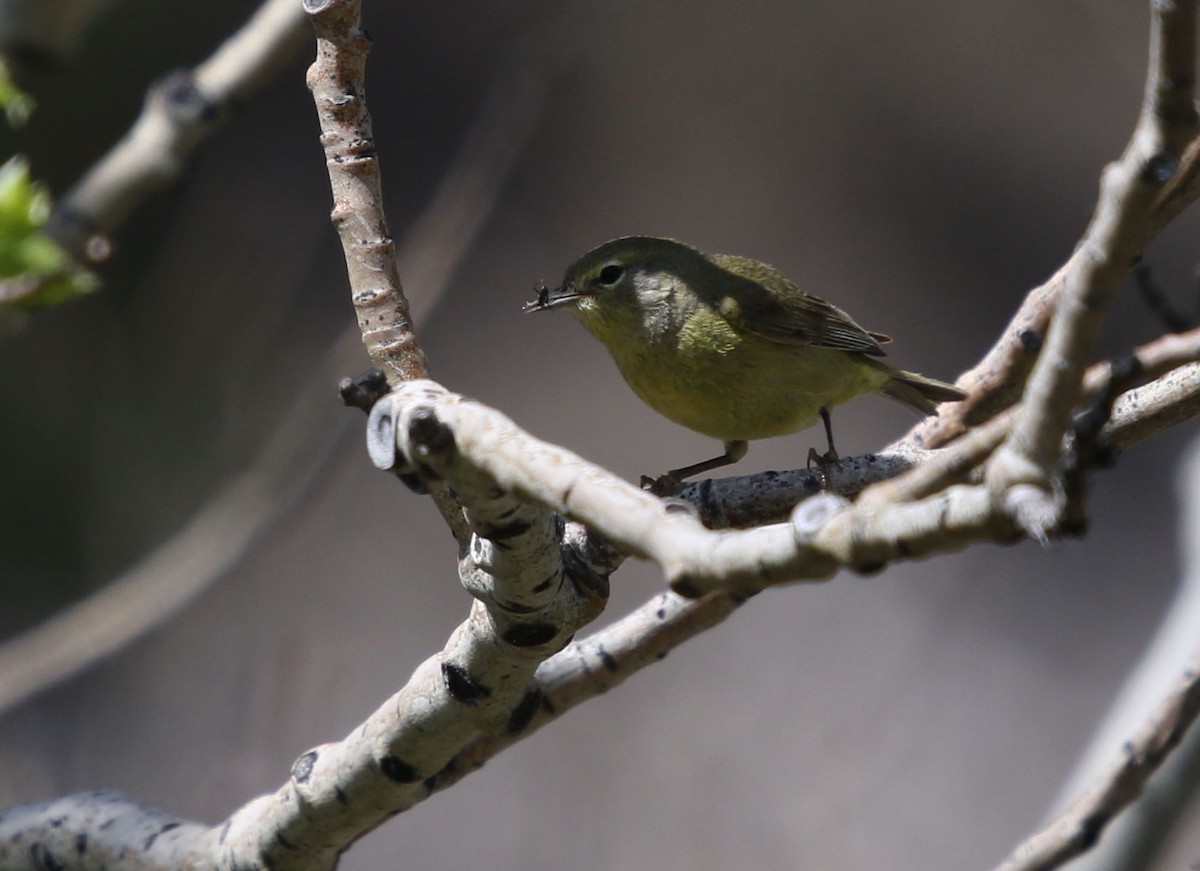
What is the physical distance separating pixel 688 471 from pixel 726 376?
0.92 ft

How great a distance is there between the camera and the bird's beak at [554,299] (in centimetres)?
364

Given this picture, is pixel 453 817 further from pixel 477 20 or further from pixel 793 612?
pixel 477 20

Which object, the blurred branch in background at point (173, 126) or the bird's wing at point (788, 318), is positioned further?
the bird's wing at point (788, 318)

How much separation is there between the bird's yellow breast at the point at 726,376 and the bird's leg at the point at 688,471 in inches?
3.3

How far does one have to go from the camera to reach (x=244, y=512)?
3.40 m

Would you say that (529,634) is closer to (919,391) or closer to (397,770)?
(397,770)

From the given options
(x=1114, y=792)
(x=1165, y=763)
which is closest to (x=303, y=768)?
(x=1114, y=792)

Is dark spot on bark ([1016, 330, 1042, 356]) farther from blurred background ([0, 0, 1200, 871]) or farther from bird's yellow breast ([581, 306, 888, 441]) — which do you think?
blurred background ([0, 0, 1200, 871])

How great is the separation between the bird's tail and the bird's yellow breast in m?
0.17

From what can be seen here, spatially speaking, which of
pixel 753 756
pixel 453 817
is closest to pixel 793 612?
pixel 753 756

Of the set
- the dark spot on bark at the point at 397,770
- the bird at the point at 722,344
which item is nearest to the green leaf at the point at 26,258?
the dark spot on bark at the point at 397,770

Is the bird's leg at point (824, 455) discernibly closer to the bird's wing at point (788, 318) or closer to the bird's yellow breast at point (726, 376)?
the bird's yellow breast at point (726, 376)

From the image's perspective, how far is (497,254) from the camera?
741cm

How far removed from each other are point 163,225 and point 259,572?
2.02 metres
